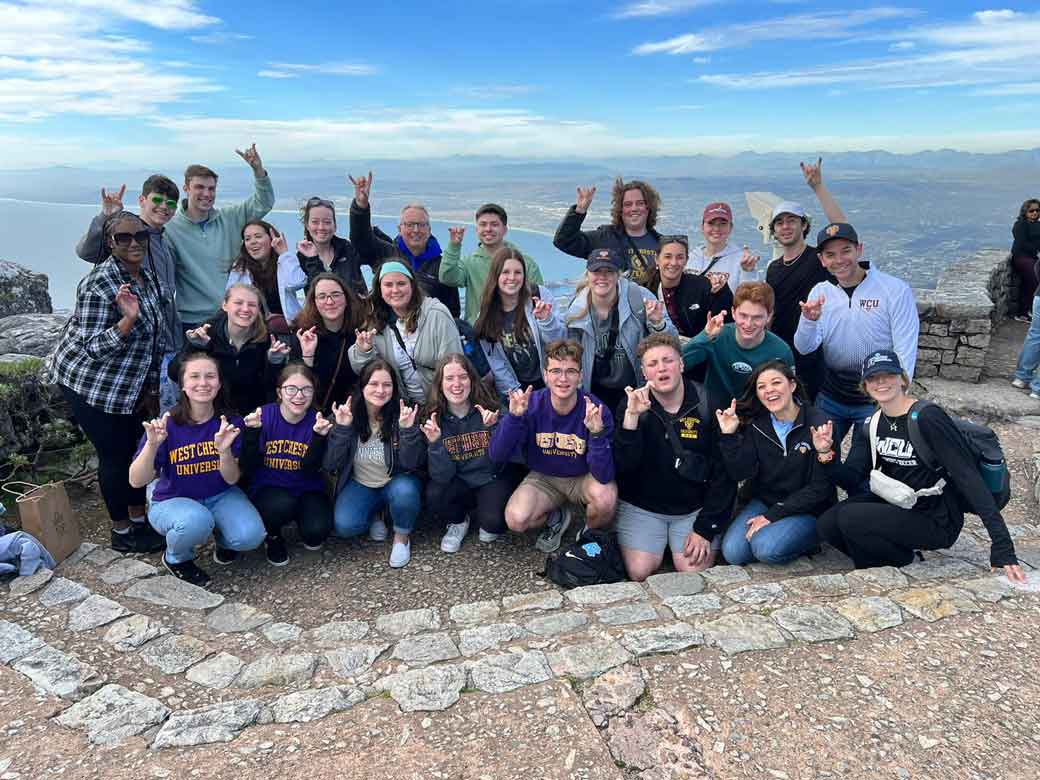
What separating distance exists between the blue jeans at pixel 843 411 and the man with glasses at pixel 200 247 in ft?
18.7

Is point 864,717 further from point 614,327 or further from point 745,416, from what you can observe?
point 614,327

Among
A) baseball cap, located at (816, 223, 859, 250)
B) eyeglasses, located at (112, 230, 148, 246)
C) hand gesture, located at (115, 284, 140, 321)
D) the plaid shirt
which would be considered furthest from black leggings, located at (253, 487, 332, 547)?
baseball cap, located at (816, 223, 859, 250)

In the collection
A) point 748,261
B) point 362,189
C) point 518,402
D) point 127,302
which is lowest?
point 518,402

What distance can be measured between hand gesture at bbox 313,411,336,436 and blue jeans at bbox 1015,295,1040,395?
928 cm

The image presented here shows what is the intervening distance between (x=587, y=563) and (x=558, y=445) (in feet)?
3.21

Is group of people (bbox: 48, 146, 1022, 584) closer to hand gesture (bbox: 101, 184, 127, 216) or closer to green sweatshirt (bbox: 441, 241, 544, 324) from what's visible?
hand gesture (bbox: 101, 184, 127, 216)

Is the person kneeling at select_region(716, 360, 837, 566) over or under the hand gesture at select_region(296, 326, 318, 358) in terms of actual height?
under

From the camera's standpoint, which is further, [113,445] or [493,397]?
[493,397]

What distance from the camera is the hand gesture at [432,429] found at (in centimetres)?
523

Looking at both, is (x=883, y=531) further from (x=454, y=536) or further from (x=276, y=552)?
(x=276, y=552)

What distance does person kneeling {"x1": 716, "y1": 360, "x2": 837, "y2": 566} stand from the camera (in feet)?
16.2

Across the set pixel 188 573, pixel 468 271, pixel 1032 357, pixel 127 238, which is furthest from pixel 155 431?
pixel 1032 357

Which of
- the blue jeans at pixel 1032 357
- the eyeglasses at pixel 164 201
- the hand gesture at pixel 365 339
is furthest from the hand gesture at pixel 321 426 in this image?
the blue jeans at pixel 1032 357

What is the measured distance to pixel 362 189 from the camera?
262 inches
